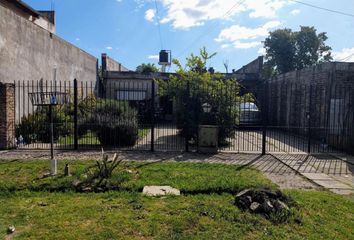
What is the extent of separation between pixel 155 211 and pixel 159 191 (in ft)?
3.07

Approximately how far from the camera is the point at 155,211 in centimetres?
458

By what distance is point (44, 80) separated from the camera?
1339cm

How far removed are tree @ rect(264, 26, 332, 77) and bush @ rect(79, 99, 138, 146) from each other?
Result: 28.2 meters

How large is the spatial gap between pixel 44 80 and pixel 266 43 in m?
28.2

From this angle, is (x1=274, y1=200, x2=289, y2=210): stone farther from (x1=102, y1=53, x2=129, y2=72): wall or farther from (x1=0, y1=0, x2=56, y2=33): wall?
(x1=102, y1=53, x2=129, y2=72): wall

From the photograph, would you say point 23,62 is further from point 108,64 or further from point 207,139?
point 108,64

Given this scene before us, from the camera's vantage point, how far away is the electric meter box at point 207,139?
9.76m

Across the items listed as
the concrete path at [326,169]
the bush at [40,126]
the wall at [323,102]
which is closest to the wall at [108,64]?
the bush at [40,126]

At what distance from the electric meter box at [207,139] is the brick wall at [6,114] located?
590 centimetres

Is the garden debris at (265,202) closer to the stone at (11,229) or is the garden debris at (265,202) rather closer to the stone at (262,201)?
the stone at (262,201)

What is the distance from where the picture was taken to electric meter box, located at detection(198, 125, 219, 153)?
9.76 metres

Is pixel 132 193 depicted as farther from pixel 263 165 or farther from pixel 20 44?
pixel 20 44

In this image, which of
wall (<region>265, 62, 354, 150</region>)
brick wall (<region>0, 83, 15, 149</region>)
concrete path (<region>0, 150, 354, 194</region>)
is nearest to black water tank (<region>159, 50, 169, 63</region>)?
wall (<region>265, 62, 354, 150</region>)

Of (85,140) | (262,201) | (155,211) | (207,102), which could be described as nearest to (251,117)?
(207,102)
